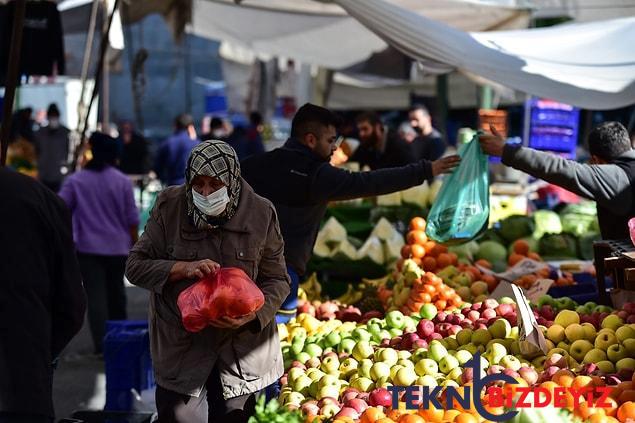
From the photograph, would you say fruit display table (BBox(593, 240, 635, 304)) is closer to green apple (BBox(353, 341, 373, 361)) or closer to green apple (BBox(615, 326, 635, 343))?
green apple (BBox(615, 326, 635, 343))

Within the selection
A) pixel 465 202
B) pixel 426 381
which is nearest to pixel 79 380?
pixel 465 202

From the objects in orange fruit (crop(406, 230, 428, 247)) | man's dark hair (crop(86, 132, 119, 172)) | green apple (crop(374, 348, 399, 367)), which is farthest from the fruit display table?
man's dark hair (crop(86, 132, 119, 172))

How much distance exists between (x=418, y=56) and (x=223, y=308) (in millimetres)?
3265

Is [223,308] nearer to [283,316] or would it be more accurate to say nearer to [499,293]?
[283,316]

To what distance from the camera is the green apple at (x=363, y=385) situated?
4539 millimetres

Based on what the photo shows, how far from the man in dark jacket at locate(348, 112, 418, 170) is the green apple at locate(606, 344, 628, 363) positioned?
4.57m

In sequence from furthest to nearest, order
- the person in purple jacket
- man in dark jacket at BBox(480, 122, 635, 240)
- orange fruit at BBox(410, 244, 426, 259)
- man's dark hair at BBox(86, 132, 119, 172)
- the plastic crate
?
1. the person in purple jacket
2. man's dark hair at BBox(86, 132, 119, 172)
3. orange fruit at BBox(410, 244, 426, 259)
4. the plastic crate
5. man in dark jacket at BBox(480, 122, 635, 240)

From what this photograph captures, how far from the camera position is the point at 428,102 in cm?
2122

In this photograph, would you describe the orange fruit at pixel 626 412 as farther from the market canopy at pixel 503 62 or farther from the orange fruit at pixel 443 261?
the orange fruit at pixel 443 261

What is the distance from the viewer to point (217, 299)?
3.58 m

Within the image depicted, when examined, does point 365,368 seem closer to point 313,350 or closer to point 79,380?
point 313,350

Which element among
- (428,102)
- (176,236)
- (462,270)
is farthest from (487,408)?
(428,102)

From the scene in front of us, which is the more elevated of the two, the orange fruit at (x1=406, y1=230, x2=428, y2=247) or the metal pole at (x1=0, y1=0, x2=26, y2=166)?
the metal pole at (x1=0, y1=0, x2=26, y2=166)

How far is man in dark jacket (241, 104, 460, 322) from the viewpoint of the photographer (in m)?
5.18
